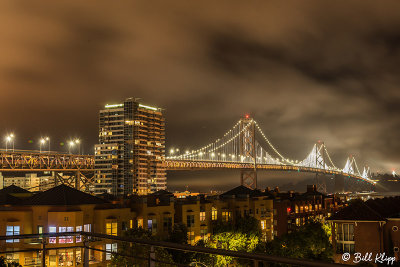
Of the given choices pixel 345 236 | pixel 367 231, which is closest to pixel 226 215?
pixel 345 236

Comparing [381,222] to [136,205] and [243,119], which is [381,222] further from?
[243,119]

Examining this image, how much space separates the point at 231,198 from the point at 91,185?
84576mm

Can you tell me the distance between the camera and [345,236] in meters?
32.3

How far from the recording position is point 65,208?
30906 mm

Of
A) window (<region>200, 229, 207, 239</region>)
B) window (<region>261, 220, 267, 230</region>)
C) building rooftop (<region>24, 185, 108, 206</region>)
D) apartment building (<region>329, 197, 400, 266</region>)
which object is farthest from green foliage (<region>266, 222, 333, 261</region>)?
building rooftop (<region>24, 185, 108, 206</region>)

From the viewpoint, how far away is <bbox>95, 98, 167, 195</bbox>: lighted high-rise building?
389ft

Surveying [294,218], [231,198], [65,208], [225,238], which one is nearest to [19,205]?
[65,208]

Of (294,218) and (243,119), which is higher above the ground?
(243,119)

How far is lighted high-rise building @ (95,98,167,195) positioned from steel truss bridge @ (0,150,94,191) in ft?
16.3

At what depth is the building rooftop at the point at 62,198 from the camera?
3152 centimetres

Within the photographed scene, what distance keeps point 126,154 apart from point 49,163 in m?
20.8

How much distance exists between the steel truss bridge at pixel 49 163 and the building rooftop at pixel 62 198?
2564 inches

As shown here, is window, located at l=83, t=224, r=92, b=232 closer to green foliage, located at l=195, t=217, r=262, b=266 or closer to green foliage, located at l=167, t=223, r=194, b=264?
green foliage, located at l=167, t=223, r=194, b=264

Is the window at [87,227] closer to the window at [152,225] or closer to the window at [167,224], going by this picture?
the window at [152,225]
